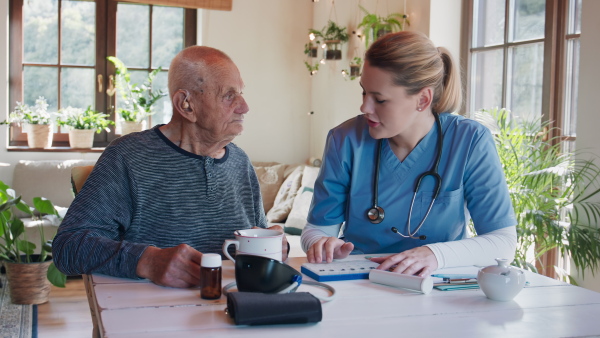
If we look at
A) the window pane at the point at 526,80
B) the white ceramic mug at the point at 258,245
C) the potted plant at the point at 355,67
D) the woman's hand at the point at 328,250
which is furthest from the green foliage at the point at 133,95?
the white ceramic mug at the point at 258,245

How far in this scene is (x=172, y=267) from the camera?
1364mm

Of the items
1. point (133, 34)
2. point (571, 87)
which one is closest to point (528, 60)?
point (571, 87)

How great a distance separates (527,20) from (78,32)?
362 cm

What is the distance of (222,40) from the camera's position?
575 centimetres

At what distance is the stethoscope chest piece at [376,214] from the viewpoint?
1783mm

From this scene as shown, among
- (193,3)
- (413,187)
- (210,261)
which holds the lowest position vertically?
(210,261)

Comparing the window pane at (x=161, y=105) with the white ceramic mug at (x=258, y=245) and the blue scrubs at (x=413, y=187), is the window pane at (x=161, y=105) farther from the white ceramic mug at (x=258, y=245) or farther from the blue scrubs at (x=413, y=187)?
the white ceramic mug at (x=258, y=245)

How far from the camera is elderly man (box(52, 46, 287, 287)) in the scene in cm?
158

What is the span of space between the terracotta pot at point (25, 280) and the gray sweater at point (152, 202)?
2534mm

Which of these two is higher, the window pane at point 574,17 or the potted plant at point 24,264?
the window pane at point 574,17

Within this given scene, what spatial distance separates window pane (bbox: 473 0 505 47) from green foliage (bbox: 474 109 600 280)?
2.36ft

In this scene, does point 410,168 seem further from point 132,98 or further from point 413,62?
point 132,98

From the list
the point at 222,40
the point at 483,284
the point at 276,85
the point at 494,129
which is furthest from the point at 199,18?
the point at 483,284

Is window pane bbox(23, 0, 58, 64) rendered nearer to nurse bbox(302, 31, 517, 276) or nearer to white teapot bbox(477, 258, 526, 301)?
nurse bbox(302, 31, 517, 276)
